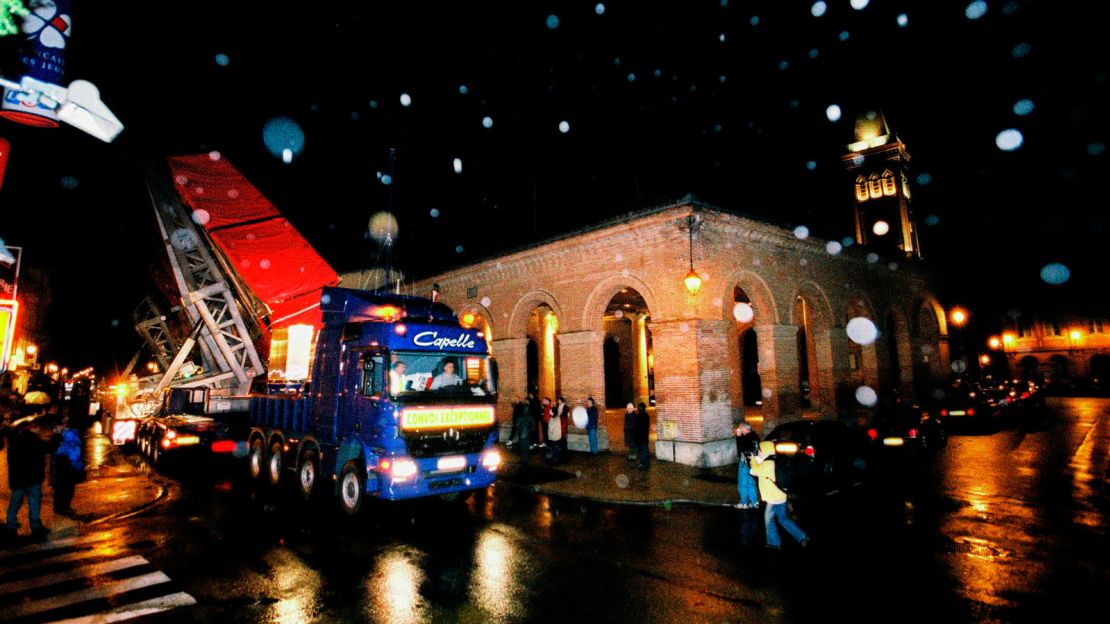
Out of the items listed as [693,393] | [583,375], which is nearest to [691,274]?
[693,393]

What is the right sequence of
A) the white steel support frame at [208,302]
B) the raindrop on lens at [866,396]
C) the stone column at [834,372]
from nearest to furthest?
the white steel support frame at [208,302], the stone column at [834,372], the raindrop on lens at [866,396]

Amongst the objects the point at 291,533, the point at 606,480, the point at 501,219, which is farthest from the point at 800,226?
the point at 291,533

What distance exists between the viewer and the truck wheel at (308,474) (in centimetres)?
996

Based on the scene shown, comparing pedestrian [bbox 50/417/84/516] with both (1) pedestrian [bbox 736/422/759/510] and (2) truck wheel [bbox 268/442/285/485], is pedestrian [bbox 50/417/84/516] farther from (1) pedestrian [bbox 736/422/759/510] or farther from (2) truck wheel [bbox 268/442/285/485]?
(1) pedestrian [bbox 736/422/759/510]

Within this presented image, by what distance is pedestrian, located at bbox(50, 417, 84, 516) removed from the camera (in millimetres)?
8820

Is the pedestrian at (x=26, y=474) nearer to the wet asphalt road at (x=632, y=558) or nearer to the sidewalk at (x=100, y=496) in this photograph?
the sidewalk at (x=100, y=496)

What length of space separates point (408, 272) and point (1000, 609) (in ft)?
73.4

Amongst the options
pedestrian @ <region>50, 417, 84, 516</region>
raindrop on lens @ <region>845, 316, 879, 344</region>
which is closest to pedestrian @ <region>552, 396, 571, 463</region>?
pedestrian @ <region>50, 417, 84, 516</region>

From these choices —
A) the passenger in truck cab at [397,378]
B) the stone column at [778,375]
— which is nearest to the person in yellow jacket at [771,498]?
the passenger in truck cab at [397,378]

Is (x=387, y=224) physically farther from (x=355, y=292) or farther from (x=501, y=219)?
(x=355, y=292)

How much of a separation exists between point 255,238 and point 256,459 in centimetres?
695

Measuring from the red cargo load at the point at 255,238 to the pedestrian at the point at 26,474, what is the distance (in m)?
6.10

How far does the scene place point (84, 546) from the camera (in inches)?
287

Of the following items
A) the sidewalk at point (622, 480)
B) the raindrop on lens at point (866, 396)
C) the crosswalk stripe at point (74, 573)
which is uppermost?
the raindrop on lens at point (866, 396)
